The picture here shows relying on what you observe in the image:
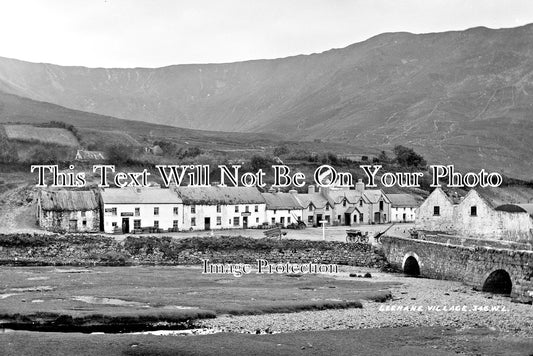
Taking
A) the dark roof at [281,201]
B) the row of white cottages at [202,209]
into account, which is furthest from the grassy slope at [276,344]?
the dark roof at [281,201]

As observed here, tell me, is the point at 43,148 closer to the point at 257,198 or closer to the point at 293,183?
the point at 293,183

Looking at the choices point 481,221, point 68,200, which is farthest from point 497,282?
point 68,200

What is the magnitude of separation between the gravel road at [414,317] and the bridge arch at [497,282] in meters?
1.76

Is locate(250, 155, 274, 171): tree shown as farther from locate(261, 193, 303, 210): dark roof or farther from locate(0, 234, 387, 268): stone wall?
locate(0, 234, 387, 268): stone wall

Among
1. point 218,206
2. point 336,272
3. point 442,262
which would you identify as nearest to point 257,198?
point 218,206

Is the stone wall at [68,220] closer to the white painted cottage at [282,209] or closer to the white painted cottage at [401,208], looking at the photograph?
the white painted cottage at [282,209]

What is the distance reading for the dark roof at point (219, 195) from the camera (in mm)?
105688

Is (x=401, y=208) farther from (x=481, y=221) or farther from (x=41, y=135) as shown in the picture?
(x=41, y=135)

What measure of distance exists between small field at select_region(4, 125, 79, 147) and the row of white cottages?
74.1 metres

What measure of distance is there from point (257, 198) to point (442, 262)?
5134 centimetres

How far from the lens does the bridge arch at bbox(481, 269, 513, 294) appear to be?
5556 cm

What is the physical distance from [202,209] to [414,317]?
63.0 m

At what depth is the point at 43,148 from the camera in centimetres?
16050

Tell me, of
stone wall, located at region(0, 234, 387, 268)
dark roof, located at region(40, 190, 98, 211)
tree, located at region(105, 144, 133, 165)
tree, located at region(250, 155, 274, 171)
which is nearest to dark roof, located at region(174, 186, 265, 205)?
dark roof, located at region(40, 190, 98, 211)
